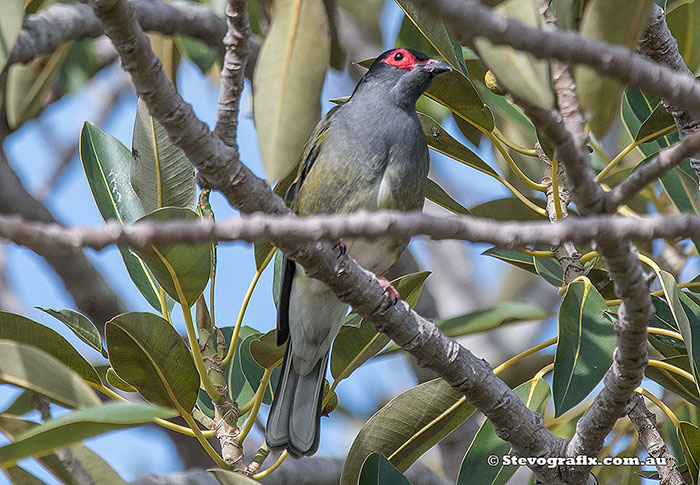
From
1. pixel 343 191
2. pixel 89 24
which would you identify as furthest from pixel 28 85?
pixel 343 191

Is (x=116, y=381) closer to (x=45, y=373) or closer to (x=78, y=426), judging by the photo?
(x=45, y=373)

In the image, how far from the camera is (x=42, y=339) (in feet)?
6.46

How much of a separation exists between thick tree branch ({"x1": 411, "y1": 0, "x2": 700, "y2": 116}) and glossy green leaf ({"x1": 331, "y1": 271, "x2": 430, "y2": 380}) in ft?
4.35

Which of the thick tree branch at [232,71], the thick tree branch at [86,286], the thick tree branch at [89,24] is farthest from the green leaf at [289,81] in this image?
the thick tree branch at [86,286]

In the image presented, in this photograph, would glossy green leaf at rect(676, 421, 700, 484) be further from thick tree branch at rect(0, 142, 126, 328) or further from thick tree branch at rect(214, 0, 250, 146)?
thick tree branch at rect(0, 142, 126, 328)

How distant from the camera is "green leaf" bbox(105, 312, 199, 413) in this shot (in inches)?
73.2

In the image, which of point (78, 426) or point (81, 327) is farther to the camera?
point (81, 327)

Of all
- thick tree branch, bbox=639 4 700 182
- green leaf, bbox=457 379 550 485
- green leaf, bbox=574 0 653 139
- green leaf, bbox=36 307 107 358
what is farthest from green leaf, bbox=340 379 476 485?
green leaf, bbox=574 0 653 139

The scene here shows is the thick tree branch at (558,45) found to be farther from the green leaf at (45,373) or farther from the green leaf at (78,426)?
the green leaf at (45,373)

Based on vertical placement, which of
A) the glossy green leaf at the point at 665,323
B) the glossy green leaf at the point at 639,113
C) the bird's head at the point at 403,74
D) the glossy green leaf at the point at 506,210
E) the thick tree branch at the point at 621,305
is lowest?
the thick tree branch at the point at 621,305

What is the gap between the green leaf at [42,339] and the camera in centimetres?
188

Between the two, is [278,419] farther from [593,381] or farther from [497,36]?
[497,36]

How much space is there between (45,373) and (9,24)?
53cm

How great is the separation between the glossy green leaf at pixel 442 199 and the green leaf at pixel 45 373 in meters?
1.60
